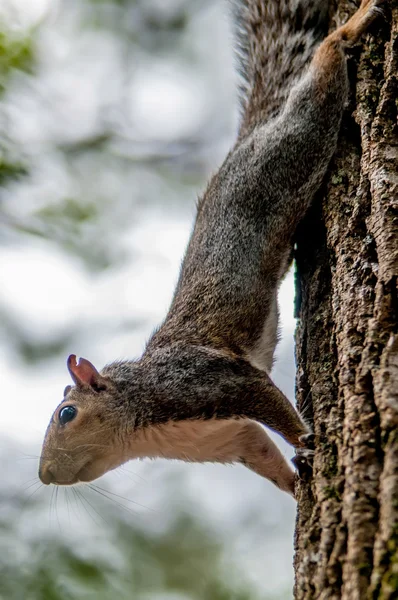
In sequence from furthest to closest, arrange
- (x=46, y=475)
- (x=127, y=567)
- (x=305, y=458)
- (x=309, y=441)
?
(x=127, y=567)
(x=46, y=475)
(x=309, y=441)
(x=305, y=458)

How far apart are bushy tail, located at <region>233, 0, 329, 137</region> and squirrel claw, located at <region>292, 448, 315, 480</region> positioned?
193 cm

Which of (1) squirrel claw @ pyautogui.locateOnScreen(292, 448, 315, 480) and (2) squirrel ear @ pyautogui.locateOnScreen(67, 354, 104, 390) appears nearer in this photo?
(1) squirrel claw @ pyautogui.locateOnScreen(292, 448, 315, 480)

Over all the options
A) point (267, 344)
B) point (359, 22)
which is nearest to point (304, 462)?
point (267, 344)

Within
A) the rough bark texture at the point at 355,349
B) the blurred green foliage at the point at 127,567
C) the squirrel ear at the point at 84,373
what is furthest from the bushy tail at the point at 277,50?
the blurred green foliage at the point at 127,567

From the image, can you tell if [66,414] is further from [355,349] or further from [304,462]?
[355,349]

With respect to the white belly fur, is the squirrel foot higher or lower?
lower

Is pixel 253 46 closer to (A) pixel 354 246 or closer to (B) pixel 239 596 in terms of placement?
(A) pixel 354 246

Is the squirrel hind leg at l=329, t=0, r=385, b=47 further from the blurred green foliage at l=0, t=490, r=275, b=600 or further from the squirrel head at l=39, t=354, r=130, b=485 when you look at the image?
the blurred green foliage at l=0, t=490, r=275, b=600

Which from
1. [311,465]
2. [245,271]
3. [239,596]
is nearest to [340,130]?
[245,271]

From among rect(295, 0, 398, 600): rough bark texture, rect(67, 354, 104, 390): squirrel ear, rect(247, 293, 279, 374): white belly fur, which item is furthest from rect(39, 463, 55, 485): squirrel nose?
rect(295, 0, 398, 600): rough bark texture

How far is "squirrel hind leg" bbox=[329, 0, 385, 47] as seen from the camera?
2893 millimetres

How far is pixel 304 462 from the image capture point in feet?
6.93

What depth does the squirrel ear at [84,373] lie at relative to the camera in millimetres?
3293

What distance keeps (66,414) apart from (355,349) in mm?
1740
